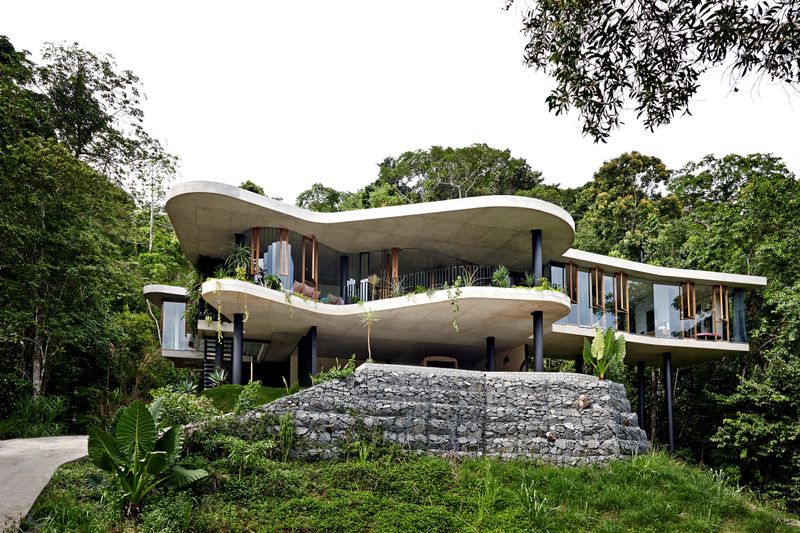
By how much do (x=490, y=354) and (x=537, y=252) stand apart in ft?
11.7

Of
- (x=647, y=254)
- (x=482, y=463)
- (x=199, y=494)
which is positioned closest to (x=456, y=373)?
(x=482, y=463)

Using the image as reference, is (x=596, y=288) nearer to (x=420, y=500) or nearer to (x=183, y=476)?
(x=420, y=500)

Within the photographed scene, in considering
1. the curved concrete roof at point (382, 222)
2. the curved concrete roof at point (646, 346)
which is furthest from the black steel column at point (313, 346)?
the curved concrete roof at point (646, 346)

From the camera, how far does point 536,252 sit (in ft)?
67.9

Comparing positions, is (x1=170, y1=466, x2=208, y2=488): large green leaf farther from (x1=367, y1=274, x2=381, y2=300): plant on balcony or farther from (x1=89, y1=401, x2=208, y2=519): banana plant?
(x1=367, y1=274, x2=381, y2=300): plant on balcony

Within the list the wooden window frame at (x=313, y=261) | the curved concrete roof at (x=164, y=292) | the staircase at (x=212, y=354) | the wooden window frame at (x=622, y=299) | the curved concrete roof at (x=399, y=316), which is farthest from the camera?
the wooden window frame at (x=622, y=299)

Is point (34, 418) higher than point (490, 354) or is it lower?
lower

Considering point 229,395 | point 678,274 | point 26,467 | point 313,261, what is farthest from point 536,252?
point 26,467

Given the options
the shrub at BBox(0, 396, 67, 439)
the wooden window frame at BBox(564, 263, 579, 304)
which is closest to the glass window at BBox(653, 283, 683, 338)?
the wooden window frame at BBox(564, 263, 579, 304)

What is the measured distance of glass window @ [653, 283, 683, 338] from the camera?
24812 mm

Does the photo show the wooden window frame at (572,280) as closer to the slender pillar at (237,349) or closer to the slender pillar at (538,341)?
the slender pillar at (538,341)

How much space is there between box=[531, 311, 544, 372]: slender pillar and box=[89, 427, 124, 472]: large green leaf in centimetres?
1154

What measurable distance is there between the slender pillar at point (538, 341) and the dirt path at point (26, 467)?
1112cm

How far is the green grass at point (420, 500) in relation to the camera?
11.3 m
